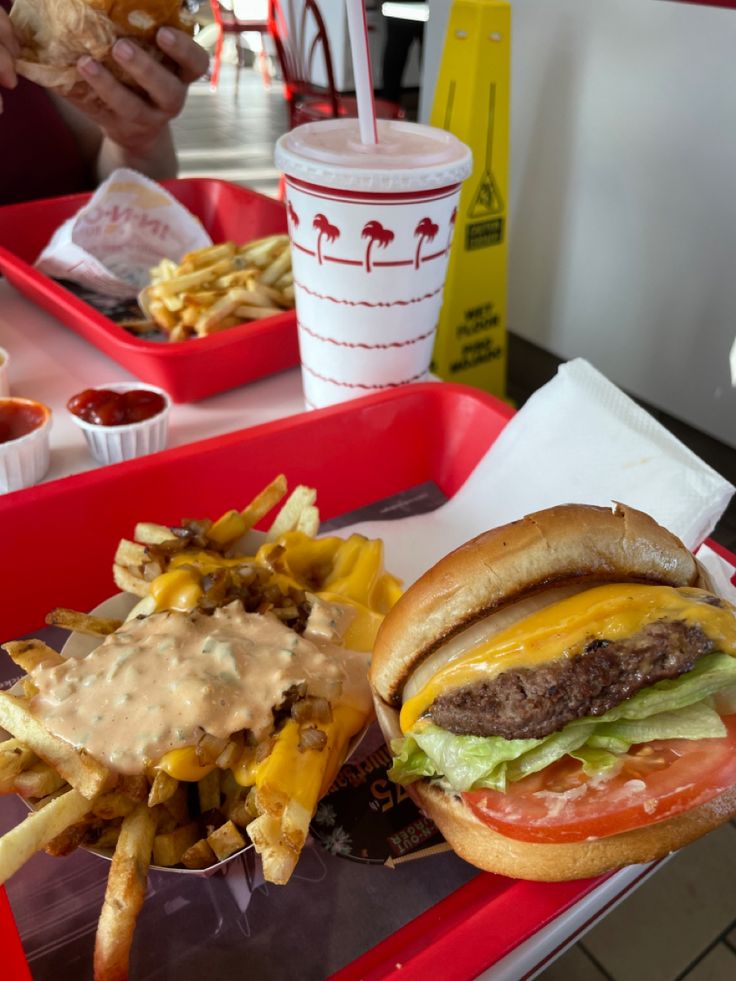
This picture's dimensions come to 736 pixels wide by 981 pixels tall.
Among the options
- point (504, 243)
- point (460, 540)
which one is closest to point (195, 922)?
point (460, 540)

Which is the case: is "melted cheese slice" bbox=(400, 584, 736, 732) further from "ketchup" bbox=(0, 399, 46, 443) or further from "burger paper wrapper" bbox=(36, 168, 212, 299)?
"burger paper wrapper" bbox=(36, 168, 212, 299)

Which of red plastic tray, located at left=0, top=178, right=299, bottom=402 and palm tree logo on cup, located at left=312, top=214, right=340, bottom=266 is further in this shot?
red plastic tray, located at left=0, top=178, right=299, bottom=402

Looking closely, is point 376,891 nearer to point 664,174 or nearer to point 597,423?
point 597,423

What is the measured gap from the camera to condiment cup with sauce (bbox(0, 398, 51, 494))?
1374 mm

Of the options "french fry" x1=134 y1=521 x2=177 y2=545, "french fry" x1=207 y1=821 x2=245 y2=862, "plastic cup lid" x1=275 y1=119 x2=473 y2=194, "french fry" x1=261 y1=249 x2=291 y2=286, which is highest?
"plastic cup lid" x1=275 y1=119 x2=473 y2=194

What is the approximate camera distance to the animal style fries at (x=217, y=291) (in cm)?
180

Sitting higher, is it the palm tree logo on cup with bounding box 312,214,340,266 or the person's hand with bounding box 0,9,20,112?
the person's hand with bounding box 0,9,20,112

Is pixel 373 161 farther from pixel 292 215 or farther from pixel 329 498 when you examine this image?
pixel 329 498

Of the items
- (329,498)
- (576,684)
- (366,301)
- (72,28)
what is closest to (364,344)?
(366,301)

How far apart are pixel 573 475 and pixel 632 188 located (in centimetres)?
259

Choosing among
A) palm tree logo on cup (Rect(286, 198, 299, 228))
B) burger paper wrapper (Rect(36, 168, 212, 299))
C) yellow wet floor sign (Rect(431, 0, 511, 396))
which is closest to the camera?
palm tree logo on cup (Rect(286, 198, 299, 228))

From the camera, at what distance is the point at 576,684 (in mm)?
836

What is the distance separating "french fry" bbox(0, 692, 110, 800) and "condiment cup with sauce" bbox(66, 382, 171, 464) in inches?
25.8

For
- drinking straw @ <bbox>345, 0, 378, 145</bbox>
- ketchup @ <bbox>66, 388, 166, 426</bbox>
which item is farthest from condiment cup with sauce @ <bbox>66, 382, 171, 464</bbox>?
drinking straw @ <bbox>345, 0, 378, 145</bbox>
